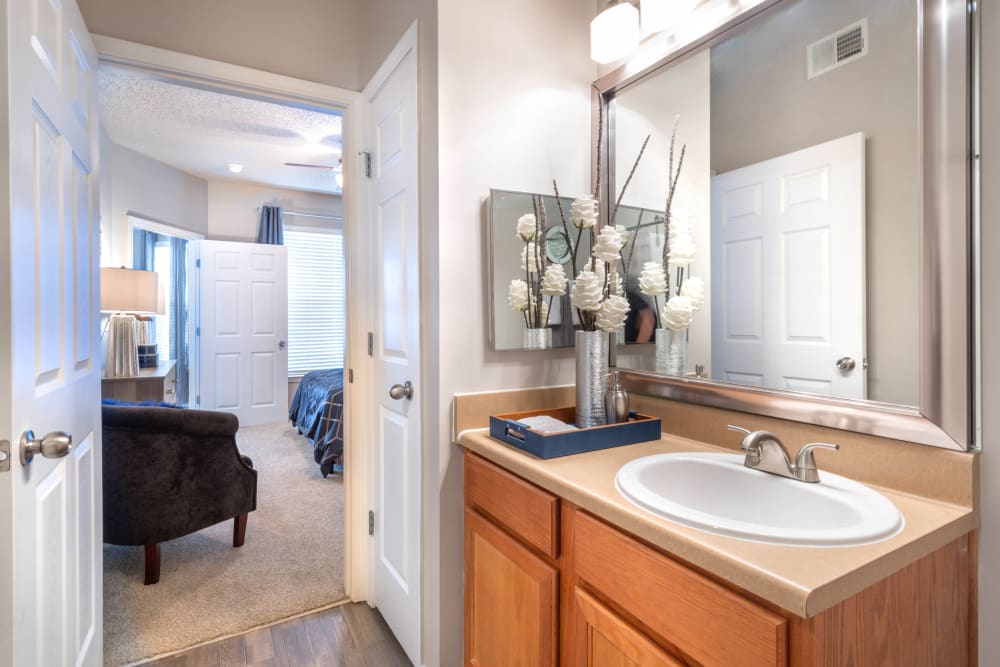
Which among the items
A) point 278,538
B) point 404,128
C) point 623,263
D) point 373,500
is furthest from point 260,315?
point 623,263

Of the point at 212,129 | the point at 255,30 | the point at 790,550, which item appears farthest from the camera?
the point at 212,129

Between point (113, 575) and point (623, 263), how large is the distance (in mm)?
2579

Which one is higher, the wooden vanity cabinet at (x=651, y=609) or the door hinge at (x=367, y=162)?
the door hinge at (x=367, y=162)

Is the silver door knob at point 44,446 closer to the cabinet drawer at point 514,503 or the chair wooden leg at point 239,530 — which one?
the cabinet drawer at point 514,503

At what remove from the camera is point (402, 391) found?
1694 mm

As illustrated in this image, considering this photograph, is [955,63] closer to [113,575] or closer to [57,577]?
[57,577]

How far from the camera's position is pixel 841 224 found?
44.2 inches

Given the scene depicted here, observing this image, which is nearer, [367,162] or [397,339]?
[397,339]

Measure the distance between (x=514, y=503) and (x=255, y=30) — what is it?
1.93m

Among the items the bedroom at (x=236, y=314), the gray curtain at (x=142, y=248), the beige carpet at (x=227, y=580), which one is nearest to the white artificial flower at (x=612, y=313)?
the bedroom at (x=236, y=314)

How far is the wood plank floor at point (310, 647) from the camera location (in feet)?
5.78

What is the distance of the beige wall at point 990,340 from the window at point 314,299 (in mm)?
5517

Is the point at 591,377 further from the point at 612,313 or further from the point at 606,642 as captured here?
the point at 606,642

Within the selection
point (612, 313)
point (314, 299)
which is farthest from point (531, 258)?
point (314, 299)
